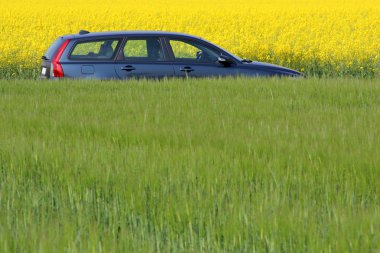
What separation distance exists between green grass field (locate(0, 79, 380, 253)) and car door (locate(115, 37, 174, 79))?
3.99 m

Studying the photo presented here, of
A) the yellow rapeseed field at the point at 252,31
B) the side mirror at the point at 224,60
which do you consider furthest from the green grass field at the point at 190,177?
the yellow rapeseed field at the point at 252,31

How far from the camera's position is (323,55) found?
19781 millimetres

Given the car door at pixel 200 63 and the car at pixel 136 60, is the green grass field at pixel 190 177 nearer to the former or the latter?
the car at pixel 136 60

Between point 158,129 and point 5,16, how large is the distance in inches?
1043

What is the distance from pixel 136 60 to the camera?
44.0 feet

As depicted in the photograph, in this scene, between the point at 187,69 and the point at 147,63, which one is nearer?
the point at 147,63

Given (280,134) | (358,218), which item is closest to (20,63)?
(280,134)

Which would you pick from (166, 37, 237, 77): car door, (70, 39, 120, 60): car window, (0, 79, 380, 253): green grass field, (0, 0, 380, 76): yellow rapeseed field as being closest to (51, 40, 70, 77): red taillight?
(70, 39, 120, 60): car window

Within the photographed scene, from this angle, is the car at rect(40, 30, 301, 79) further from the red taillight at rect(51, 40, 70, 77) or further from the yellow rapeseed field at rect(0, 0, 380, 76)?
the yellow rapeseed field at rect(0, 0, 380, 76)

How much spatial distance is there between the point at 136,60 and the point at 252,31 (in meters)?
13.8

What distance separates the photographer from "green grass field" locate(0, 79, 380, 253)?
4.11 meters

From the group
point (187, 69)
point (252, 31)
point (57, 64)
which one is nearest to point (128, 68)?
point (187, 69)

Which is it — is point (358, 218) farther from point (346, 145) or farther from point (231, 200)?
point (346, 145)

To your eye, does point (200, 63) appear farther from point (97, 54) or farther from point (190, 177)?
point (190, 177)
